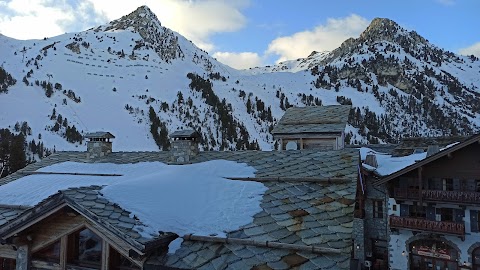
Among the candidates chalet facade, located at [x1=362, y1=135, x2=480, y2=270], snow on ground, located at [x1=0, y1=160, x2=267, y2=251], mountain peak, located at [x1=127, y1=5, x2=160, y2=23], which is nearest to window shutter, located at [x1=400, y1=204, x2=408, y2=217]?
chalet facade, located at [x1=362, y1=135, x2=480, y2=270]

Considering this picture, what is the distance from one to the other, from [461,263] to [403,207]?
4.42 metres

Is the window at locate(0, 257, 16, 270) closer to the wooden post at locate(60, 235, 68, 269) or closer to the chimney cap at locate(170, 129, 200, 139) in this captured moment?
the wooden post at locate(60, 235, 68, 269)

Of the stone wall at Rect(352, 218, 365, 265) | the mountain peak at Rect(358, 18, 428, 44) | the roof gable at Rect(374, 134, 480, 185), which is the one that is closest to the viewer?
the roof gable at Rect(374, 134, 480, 185)

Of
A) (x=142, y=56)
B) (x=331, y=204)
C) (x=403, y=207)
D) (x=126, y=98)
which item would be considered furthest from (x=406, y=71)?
(x=331, y=204)

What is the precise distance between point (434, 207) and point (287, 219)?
1807 cm

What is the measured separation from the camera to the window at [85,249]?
7582 millimetres

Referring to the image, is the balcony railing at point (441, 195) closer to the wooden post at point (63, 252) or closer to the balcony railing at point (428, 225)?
the balcony railing at point (428, 225)

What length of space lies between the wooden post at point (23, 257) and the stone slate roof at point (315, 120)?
62.3 feet

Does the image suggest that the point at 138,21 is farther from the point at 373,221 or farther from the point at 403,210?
the point at 403,210

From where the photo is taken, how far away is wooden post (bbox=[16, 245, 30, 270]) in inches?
313

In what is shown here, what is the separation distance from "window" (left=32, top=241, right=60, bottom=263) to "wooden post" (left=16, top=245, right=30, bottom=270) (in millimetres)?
144

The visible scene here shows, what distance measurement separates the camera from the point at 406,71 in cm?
12500

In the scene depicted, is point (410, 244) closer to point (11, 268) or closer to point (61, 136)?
point (11, 268)

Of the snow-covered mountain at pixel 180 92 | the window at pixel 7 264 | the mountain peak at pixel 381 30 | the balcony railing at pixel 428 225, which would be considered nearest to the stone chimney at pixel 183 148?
the window at pixel 7 264
